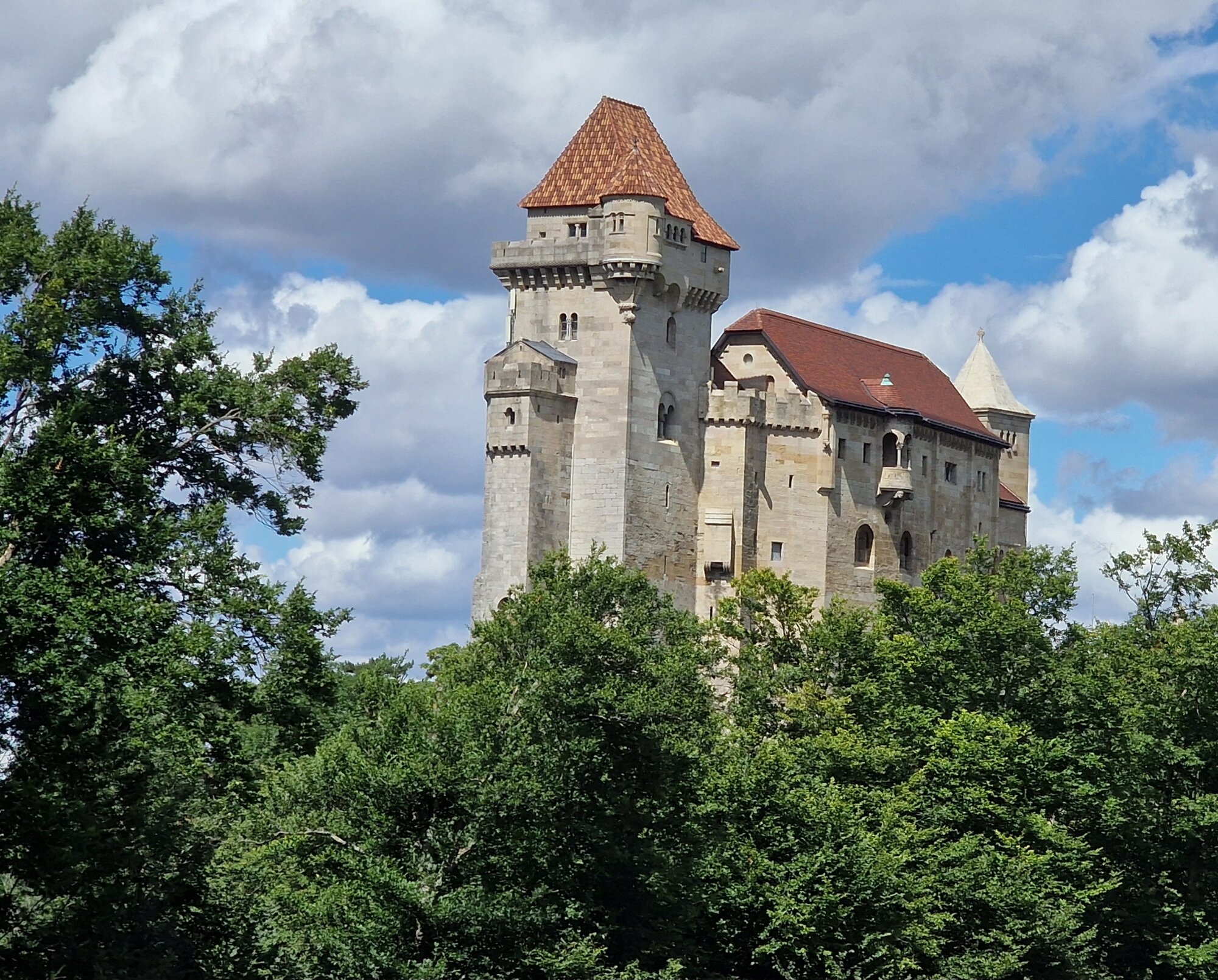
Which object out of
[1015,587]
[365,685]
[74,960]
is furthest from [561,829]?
[1015,587]

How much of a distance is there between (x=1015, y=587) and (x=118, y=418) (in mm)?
45938

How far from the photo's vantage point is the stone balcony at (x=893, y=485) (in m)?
117

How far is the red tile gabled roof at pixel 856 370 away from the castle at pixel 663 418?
0.66ft

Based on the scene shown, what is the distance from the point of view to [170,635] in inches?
1818

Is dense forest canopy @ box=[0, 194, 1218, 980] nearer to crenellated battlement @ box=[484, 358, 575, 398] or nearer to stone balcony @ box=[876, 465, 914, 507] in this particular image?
crenellated battlement @ box=[484, 358, 575, 398]

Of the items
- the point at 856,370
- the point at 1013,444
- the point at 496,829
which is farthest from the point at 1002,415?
the point at 496,829

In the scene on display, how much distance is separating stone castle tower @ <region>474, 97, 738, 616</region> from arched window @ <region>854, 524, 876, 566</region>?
1058 centimetres

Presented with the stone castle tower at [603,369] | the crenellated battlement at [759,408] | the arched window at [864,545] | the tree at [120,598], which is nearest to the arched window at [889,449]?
the arched window at [864,545]

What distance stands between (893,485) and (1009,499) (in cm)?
2099

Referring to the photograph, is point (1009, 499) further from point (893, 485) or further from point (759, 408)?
point (759, 408)

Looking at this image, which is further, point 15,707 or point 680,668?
point 680,668

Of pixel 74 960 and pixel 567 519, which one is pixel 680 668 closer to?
pixel 74 960

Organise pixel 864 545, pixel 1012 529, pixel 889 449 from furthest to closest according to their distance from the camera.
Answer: pixel 1012 529 → pixel 889 449 → pixel 864 545

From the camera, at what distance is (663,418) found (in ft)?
353
